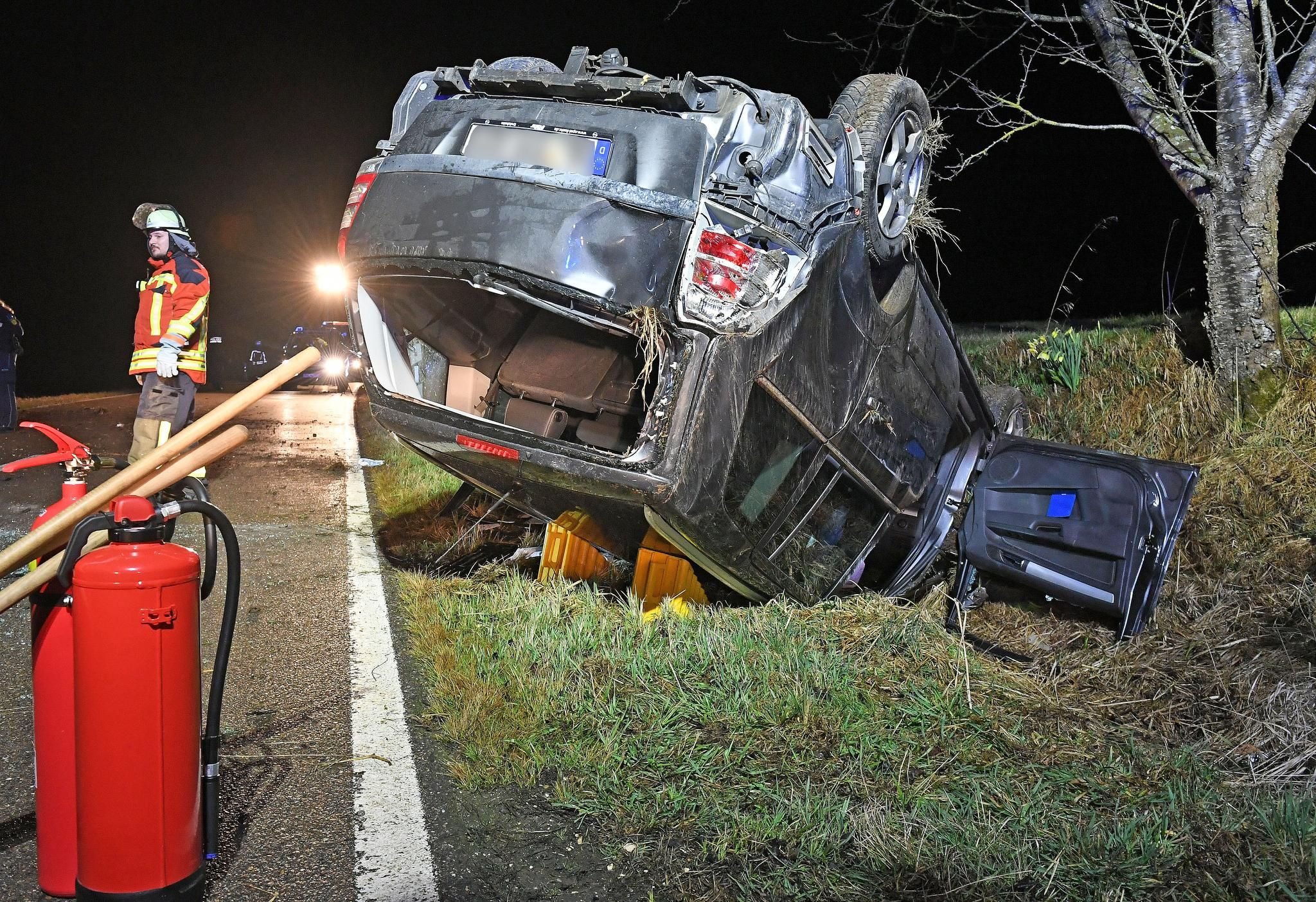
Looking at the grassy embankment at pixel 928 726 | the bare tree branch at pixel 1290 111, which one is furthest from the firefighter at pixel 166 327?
the bare tree branch at pixel 1290 111

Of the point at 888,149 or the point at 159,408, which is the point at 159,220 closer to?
the point at 159,408

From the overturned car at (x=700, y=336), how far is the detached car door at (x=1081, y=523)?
0.01 m

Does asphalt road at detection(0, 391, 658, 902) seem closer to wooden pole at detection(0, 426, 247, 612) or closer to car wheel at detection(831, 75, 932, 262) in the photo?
wooden pole at detection(0, 426, 247, 612)

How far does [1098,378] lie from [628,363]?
12.6ft

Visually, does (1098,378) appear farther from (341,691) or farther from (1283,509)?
(341,691)

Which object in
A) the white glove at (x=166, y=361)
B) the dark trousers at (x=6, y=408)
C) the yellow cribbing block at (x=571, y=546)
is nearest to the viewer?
the yellow cribbing block at (x=571, y=546)

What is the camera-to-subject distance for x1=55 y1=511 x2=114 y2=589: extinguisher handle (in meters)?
2.19

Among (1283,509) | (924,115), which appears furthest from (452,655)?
(1283,509)

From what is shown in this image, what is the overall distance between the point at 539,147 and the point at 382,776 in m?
2.19

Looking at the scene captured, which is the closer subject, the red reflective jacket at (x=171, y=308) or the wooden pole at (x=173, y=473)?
the wooden pole at (x=173, y=473)

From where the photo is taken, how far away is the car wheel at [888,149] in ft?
13.1

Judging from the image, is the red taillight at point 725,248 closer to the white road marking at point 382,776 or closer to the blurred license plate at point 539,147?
the blurred license plate at point 539,147

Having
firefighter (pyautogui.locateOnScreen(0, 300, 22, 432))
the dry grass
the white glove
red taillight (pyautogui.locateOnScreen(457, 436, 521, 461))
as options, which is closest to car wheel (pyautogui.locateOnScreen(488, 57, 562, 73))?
red taillight (pyautogui.locateOnScreen(457, 436, 521, 461))

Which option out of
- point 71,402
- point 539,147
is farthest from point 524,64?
point 71,402
